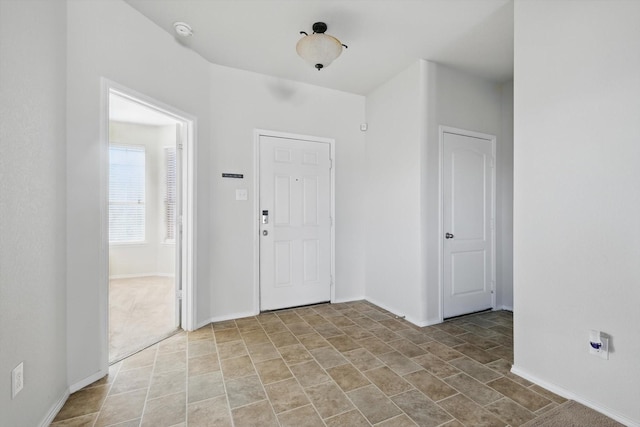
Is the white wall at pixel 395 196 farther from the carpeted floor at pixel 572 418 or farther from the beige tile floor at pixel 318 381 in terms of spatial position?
the carpeted floor at pixel 572 418

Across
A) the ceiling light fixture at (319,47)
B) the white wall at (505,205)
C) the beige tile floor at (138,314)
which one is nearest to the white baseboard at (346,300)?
the white wall at (505,205)

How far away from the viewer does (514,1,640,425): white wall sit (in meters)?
1.60

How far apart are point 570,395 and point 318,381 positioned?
1588 millimetres

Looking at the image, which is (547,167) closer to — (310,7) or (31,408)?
(310,7)

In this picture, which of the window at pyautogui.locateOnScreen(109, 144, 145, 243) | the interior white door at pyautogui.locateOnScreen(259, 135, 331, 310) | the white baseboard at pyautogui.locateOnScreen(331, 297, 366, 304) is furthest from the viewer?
the window at pyautogui.locateOnScreen(109, 144, 145, 243)

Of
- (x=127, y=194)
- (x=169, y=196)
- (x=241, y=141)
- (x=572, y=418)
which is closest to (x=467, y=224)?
(x=572, y=418)

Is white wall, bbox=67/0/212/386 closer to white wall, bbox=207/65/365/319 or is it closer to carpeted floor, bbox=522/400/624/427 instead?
white wall, bbox=207/65/365/319

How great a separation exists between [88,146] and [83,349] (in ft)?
4.48

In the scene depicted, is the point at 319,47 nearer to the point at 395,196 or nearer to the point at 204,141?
the point at 204,141

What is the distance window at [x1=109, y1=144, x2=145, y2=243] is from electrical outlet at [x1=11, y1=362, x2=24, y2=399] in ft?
13.7

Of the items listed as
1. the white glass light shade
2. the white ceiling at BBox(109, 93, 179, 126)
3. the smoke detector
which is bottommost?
the white glass light shade

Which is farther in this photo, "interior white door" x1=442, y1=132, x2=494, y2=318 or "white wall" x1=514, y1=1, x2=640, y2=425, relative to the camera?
"interior white door" x1=442, y1=132, x2=494, y2=318

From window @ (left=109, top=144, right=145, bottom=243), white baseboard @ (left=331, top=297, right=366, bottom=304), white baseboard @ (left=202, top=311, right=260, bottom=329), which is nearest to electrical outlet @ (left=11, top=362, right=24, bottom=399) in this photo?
white baseboard @ (left=202, top=311, right=260, bottom=329)

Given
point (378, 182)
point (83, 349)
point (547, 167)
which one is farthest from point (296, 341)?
point (547, 167)
